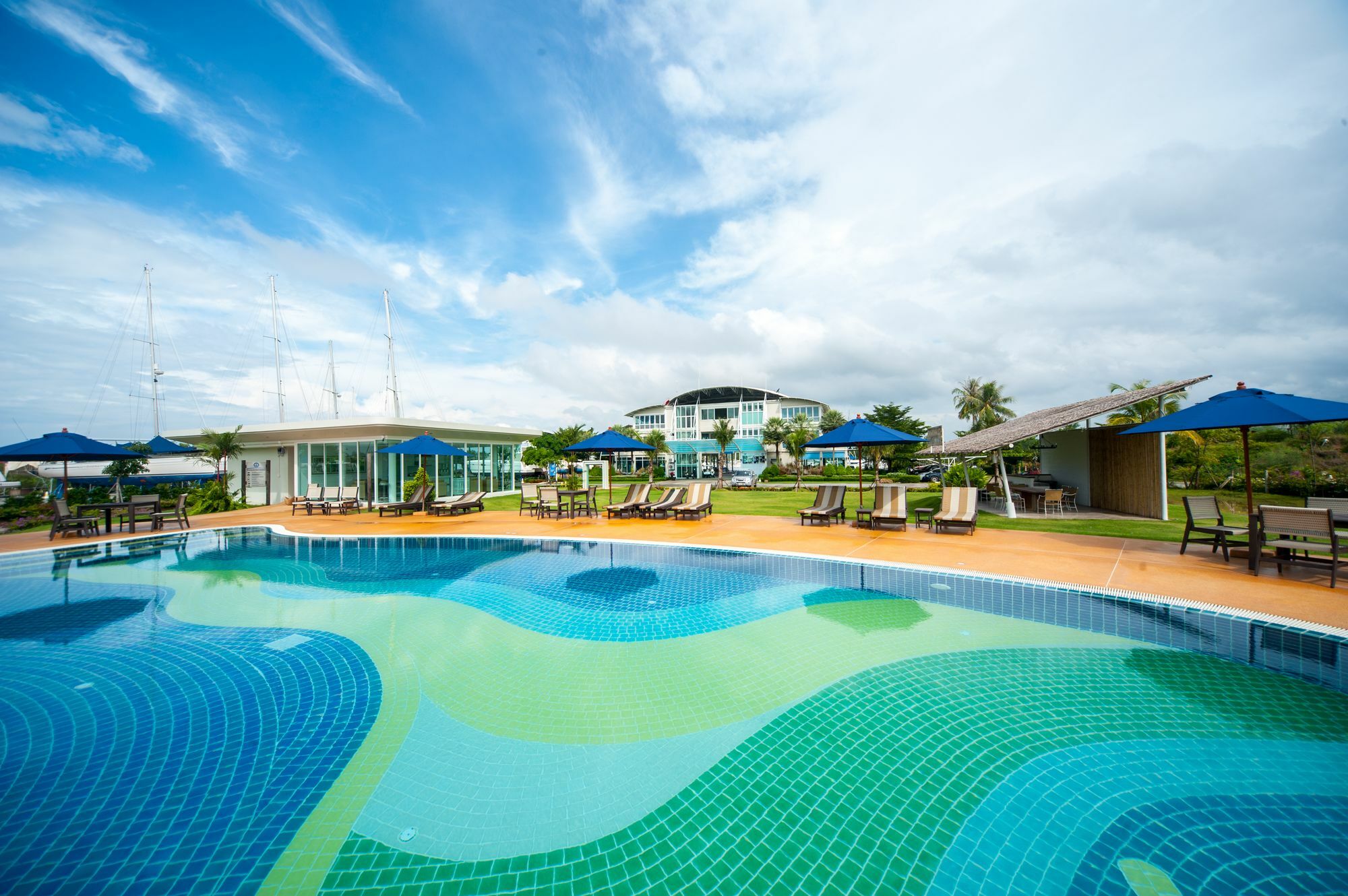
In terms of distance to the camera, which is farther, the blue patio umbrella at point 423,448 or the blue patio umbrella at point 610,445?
the blue patio umbrella at point 423,448

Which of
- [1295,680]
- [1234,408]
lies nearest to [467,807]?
[1295,680]

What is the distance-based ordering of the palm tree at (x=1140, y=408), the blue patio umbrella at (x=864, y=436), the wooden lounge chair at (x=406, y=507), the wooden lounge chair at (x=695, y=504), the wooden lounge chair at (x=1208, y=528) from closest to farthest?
the wooden lounge chair at (x=1208, y=528), the blue patio umbrella at (x=864, y=436), the wooden lounge chair at (x=695, y=504), the wooden lounge chair at (x=406, y=507), the palm tree at (x=1140, y=408)

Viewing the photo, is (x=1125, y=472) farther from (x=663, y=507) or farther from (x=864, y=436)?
(x=663, y=507)

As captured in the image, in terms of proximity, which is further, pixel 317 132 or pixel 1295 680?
pixel 317 132

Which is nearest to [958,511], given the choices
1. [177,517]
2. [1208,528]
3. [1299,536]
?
[1208,528]

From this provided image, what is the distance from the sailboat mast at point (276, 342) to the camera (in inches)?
1188

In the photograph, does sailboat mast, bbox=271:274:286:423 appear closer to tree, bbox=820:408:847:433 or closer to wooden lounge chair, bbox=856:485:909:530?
wooden lounge chair, bbox=856:485:909:530

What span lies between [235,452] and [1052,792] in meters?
31.0

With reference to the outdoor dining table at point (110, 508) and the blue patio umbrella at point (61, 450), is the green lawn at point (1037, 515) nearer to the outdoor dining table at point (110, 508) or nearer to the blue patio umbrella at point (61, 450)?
the outdoor dining table at point (110, 508)

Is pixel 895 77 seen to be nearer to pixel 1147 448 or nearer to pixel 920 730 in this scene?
pixel 1147 448

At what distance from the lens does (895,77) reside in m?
11.8

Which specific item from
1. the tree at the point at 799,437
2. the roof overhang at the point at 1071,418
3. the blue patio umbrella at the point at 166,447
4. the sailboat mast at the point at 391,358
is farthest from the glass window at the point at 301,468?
the roof overhang at the point at 1071,418

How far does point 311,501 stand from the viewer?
19.0 meters

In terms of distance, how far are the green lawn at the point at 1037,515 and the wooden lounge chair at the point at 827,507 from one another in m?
2.32
